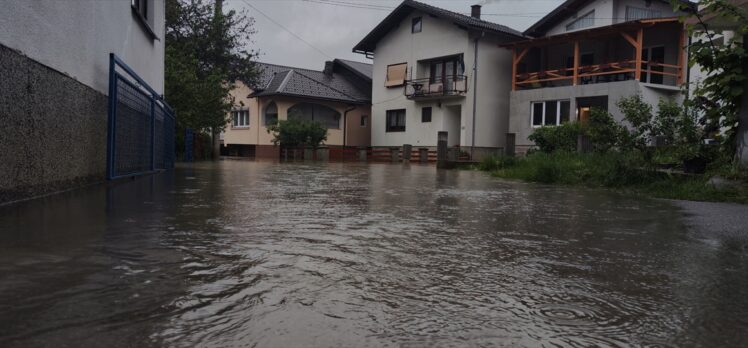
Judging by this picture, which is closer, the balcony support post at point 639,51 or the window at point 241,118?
the balcony support post at point 639,51

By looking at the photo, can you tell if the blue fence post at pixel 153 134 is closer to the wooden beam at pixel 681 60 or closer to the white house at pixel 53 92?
the white house at pixel 53 92

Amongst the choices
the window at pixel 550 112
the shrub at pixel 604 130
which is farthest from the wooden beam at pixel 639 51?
the shrub at pixel 604 130

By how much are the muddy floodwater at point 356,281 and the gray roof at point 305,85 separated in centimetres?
2951

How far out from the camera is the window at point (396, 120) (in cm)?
3164

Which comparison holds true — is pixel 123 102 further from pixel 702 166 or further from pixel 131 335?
pixel 702 166

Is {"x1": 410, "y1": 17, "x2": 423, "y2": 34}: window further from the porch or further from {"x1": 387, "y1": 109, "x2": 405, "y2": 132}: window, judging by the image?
the porch

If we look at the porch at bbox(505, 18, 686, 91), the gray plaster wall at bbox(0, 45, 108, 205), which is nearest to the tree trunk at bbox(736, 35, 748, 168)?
the gray plaster wall at bbox(0, 45, 108, 205)

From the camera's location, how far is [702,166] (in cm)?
799

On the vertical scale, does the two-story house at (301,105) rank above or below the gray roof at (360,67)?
below

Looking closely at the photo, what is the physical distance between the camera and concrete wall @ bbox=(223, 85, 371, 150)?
33906 millimetres

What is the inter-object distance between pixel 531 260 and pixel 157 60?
471 inches

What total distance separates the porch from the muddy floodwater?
1953 centimetres

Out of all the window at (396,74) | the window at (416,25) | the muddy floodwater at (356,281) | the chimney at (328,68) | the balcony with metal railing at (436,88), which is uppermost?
the window at (416,25)

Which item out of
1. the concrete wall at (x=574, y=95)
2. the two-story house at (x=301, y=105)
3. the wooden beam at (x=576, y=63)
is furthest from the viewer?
the two-story house at (x=301, y=105)
